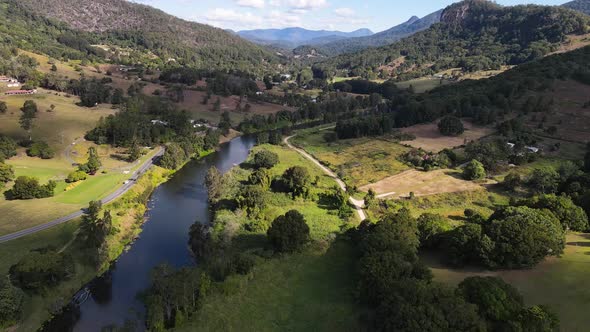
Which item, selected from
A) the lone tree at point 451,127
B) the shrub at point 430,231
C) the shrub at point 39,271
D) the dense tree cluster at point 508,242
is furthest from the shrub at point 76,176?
the lone tree at point 451,127

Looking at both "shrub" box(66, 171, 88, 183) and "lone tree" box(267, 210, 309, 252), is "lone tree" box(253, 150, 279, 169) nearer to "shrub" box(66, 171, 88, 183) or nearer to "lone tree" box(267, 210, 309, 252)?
"shrub" box(66, 171, 88, 183)

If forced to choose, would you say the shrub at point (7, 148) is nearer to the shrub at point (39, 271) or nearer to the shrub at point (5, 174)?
the shrub at point (5, 174)

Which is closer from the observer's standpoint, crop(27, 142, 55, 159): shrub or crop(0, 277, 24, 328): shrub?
crop(0, 277, 24, 328): shrub

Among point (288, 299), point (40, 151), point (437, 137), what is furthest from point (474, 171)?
point (40, 151)

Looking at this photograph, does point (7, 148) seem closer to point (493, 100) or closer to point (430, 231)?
point (430, 231)

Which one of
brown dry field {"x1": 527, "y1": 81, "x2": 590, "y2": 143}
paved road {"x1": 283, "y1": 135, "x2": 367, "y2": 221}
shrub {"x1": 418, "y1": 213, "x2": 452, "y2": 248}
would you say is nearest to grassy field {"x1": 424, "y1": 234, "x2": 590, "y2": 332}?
shrub {"x1": 418, "y1": 213, "x2": 452, "y2": 248}

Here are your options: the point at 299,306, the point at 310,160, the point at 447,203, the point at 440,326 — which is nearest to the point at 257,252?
the point at 299,306
